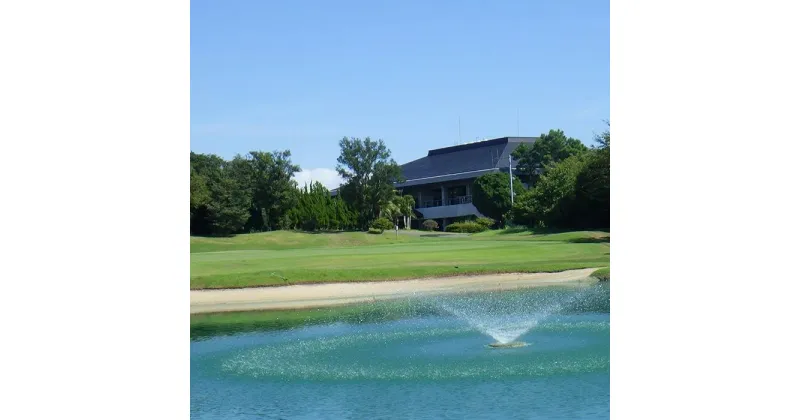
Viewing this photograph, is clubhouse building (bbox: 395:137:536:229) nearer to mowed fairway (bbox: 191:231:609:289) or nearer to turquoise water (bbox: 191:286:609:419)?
mowed fairway (bbox: 191:231:609:289)

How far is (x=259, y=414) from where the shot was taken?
875 centimetres

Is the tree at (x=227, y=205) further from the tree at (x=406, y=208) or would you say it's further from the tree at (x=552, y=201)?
the tree at (x=552, y=201)

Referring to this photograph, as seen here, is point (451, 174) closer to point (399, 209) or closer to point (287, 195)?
point (399, 209)

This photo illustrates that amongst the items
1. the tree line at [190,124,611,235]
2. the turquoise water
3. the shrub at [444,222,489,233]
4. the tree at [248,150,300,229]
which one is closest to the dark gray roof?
the tree line at [190,124,611,235]

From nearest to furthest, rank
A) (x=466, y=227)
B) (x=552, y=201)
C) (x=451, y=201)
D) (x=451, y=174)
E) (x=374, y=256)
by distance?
(x=374, y=256) < (x=466, y=227) < (x=552, y=201) < (x=451, y=201) < (x=451, y=174)

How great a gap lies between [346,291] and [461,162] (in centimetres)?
1910

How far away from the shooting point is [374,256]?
1016 inches

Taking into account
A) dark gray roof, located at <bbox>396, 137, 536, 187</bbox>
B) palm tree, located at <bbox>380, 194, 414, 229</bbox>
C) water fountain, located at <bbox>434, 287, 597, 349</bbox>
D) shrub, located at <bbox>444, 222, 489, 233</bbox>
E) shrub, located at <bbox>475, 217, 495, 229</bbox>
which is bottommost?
water fountain, located at <bbox>434, 287, 597, 349</bbox>

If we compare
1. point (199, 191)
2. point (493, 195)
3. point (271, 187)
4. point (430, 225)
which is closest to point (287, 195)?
point (271, 187)

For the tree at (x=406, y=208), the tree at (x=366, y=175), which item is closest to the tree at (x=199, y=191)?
the tree at (x=366, y=175)

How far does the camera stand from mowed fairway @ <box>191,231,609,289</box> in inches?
871

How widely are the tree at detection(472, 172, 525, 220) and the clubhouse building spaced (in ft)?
1.31
